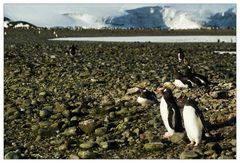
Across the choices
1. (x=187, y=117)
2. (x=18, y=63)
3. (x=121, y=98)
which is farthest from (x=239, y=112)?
(x=18, y=63)

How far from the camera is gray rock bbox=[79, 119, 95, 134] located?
315 inches

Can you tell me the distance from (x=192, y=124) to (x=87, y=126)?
173 cm

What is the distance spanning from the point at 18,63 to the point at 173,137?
7941mm

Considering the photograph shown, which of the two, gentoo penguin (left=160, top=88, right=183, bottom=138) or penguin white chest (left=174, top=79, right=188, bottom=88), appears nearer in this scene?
gentoo penguin (left=160, top=88, right=183, bottom=138)

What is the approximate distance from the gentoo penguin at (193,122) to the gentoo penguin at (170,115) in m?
0.16

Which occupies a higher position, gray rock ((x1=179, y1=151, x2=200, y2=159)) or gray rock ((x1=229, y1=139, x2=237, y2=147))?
gray rock ((x1=229, y1=139, x2=237, y2=147))

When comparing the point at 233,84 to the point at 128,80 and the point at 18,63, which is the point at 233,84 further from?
the point at 18,63

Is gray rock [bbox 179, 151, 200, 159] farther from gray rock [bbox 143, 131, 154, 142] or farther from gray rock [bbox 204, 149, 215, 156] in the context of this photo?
gray rock [bbox 143, 131, 154, 142]

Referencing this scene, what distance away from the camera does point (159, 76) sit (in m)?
11.8

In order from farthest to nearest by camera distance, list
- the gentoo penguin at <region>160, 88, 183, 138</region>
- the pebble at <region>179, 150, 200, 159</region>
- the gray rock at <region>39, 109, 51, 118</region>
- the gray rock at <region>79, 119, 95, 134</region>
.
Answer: the gray rock at <region>39, 109, 51, 118</region>, the gray rock at <region>79, 119, 95, 134</region>, the gentoo penguin at <region>160, 88, 183, 138</region>, the pebble at <region>179, 150, 200, 159</region>

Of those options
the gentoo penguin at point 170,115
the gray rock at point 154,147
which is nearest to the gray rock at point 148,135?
the gentoo penguin at point 170,115

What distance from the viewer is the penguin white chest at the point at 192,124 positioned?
23.2 ft

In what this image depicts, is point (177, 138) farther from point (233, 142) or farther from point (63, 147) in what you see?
point (63, 147)

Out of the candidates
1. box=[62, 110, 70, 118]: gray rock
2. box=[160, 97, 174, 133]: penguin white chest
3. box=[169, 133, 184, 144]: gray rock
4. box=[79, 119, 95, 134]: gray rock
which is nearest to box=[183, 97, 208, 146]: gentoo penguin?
box=[169, 133, 184, 144]: gray rock
